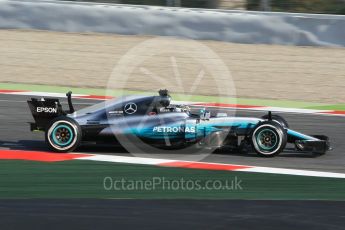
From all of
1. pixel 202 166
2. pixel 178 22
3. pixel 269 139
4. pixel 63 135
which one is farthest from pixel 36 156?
pixel 178 22

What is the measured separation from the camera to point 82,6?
2052cm

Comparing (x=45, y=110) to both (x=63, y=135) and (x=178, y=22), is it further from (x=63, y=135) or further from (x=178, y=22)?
(x=178, y=22)

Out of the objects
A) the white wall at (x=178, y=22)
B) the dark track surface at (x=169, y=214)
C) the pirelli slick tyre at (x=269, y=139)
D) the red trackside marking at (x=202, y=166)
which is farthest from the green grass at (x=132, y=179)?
the white wall at (x=178, y=22)

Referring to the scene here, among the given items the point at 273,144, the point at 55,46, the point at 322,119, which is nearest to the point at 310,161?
the point at 273,144

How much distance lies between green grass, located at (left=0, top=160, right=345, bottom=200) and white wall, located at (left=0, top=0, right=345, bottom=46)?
9.77 meters

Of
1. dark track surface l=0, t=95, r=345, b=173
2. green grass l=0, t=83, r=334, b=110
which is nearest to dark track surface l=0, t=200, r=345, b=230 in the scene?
dark track surface l=0, t=95, r=345, b=173

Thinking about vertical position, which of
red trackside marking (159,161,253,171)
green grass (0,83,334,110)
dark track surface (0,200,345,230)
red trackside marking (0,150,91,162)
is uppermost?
green grass (0,83,334,110)

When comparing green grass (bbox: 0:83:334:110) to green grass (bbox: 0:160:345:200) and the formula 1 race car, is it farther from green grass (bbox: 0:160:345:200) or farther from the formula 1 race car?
green grass (bbox: 0:160:345:200)

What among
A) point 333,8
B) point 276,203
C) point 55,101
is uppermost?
point 333,8

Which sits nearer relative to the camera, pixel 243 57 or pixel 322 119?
pixel 322 119

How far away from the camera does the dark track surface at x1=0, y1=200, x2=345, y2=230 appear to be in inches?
296

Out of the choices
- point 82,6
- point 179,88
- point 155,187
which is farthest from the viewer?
point 82,6

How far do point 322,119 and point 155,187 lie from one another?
5.70 m

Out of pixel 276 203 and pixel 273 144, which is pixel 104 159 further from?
pixel 276 203
